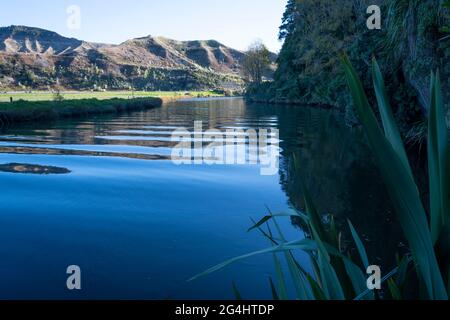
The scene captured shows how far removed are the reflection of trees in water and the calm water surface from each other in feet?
0.10

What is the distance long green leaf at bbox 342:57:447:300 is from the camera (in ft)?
3.98

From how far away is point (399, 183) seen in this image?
123 centimetres

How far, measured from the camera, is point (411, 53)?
1012 cm

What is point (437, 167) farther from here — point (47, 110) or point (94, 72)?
point (94, 72)

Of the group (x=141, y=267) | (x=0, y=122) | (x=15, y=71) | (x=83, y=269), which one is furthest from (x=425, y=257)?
(x=15, y=71)

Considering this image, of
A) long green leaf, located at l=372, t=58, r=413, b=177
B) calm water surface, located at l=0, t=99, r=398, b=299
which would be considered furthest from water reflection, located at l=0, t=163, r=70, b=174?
long green leaf, located at l=372, t=58, r=413, b=177

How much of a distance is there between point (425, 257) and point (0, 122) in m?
27.3

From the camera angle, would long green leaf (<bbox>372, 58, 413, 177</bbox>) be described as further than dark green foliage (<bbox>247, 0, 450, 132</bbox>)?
No

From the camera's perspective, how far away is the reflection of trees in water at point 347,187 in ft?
17.8

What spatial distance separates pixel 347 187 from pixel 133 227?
4.60 meters

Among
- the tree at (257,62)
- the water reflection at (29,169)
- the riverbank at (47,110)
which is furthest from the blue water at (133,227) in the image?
the tree at (257,62)

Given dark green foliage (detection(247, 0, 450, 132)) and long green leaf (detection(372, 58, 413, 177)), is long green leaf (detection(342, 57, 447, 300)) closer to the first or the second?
long green leaf (detection(372, 58, 413, 177))
